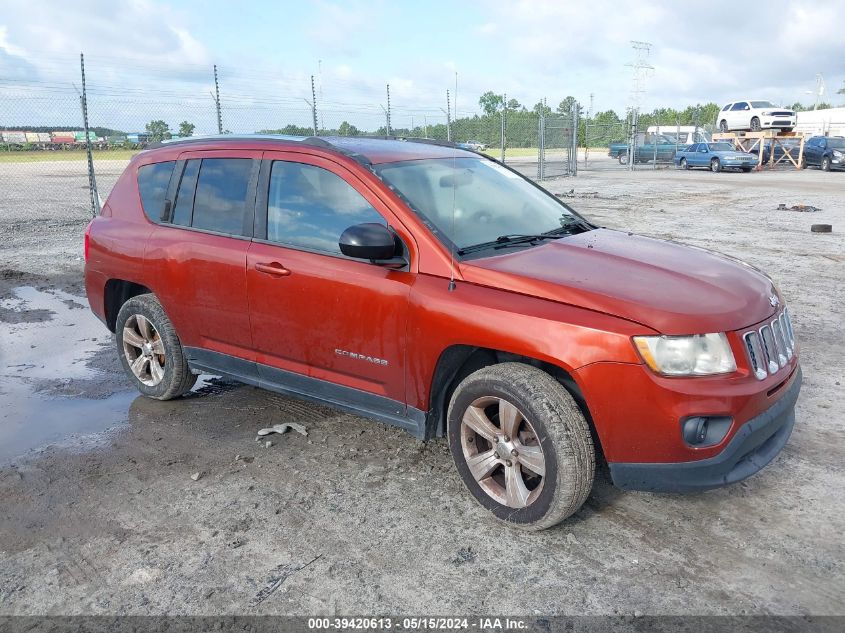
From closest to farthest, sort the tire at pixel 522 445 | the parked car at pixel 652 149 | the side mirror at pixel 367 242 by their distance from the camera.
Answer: the tire at pixel 522 445
the side mirror at pixel 367 242
the parked car at pixel 652 149

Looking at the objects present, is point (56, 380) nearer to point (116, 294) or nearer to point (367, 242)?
point (116, 294)

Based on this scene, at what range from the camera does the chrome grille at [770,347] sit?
3127 mm

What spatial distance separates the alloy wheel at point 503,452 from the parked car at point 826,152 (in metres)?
32.4

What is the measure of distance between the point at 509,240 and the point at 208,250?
1.86 meters

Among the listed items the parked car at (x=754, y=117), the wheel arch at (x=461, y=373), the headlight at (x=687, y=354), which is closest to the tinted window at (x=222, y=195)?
the wheel arch at (x=461, y=373)

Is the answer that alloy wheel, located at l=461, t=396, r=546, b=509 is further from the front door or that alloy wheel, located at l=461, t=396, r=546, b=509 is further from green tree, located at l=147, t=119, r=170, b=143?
green tree, located at l=147, t=119, r=170, b=143

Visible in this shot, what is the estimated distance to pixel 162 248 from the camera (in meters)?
4.66

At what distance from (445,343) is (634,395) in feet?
2.99

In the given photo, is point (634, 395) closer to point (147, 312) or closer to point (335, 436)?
point (335, 436)

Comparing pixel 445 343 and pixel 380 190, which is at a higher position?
pixel 380 190

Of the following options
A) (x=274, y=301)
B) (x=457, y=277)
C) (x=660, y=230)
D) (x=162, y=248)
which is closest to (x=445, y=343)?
(x=457, y=277)

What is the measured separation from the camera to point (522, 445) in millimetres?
3309

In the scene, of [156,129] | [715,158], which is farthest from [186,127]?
[715,158]

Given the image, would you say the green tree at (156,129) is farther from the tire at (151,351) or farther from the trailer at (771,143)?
the trailer at (771,143)
